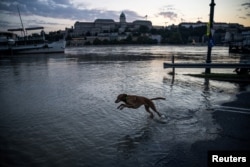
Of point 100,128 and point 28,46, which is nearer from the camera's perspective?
point 100,128

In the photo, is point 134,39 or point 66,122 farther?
point 134,39

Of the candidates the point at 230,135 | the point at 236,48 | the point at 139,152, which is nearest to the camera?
the point at 139,152

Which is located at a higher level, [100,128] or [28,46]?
[28,46]

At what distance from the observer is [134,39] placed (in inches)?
7343

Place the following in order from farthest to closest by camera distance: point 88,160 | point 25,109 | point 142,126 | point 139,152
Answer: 1. point 25,109
2. point 142,126
3. point 139,152
4. point 88,160

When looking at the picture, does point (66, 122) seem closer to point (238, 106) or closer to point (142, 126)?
point (142, 126)

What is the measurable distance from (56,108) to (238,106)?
7.73 metres

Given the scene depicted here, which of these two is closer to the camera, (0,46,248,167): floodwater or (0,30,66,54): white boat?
(0,46,248,167): floodwater

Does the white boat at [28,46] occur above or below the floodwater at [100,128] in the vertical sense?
above

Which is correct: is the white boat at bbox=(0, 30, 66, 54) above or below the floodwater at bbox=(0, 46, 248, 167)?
above

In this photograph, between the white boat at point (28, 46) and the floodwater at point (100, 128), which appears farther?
the white boat at point (28, 46)

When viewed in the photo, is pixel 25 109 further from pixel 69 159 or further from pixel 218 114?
pixel 218 114

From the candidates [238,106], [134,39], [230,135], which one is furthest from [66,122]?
[134,39]

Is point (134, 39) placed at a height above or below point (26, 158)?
above
